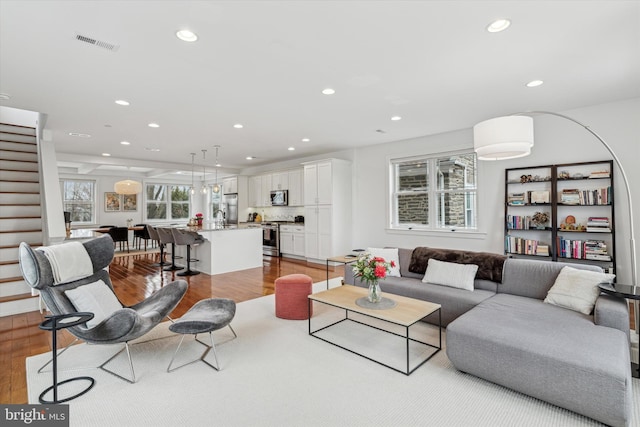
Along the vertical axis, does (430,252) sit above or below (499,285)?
above

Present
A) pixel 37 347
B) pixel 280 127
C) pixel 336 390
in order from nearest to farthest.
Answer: pixel 336 390, pixel 37 347, pixel 280 127

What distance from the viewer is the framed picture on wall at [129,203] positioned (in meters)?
10.1

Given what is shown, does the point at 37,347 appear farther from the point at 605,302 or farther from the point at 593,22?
the point at 593,22

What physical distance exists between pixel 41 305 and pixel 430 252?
4950 millimetres

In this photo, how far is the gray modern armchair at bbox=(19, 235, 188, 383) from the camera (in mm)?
2307

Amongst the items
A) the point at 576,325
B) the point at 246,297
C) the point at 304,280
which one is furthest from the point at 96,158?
the point at 576,325

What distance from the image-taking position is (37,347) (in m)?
2.95

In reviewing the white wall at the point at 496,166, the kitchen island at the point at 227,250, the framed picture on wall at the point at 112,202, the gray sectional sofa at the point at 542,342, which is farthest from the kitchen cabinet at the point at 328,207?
the framed picture on wall at the point at 112,202

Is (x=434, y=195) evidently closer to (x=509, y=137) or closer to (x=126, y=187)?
(x=509, y=137)

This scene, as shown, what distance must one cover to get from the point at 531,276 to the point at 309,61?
309 cm

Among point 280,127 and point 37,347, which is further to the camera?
point 280,127

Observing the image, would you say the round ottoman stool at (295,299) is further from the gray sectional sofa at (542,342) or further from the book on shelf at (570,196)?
the book on shelf at (570,196)

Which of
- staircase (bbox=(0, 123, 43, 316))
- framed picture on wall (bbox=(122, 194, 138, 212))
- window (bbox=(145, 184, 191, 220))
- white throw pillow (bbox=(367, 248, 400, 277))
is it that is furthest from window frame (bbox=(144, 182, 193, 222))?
white throw pillow (bbox=(367, 248, 400, 277))

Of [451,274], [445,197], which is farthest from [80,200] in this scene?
[451,274]
